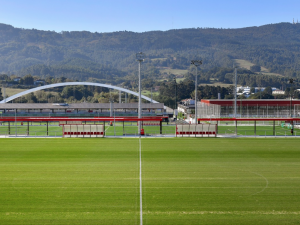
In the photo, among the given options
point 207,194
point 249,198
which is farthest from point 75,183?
point 249,198

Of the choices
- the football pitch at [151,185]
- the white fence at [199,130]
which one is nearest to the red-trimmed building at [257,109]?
the white fence at [199,130]

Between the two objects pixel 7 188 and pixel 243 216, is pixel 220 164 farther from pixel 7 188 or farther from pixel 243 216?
pixel 7 188

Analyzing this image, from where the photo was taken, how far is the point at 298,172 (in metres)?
23.5

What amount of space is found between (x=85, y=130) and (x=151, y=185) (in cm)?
2424

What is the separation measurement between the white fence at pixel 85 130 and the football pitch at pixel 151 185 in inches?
357

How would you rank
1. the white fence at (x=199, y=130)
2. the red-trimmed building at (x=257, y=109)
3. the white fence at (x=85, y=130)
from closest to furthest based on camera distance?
the white fence at (x=85, y=130), the white fence at (x=199, y=130), the red-trimmed building at (x=257, y=109)

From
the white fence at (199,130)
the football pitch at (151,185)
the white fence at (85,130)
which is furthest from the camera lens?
the white fence at (199,130)

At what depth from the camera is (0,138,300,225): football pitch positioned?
15.6 meters

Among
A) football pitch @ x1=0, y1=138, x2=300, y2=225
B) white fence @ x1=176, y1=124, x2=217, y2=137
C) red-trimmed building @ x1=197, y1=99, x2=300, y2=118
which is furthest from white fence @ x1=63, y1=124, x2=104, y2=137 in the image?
red-trimmed building @ x1=197, y1=99, x2=300, y2=118

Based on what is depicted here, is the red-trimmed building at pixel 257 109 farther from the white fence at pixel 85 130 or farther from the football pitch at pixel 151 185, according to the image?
the football pitch at pixel 151 185

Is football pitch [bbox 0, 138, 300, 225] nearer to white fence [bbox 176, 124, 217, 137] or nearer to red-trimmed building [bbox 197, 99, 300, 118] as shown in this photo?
white fence [bbox 176, 124, 217, 137]

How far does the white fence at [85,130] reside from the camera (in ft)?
141

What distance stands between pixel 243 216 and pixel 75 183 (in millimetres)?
9918

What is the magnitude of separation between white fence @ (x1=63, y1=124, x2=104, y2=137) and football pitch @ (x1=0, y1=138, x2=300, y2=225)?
357 inches
